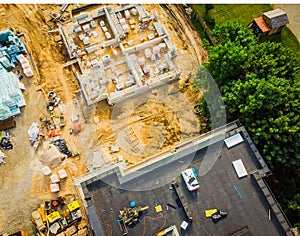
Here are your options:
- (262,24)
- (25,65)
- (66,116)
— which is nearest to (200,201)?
(66,116)

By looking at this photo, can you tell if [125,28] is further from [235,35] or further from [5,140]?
[5,140]

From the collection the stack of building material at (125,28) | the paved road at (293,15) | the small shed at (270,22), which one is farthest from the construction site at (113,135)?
the paved road at (293,15)

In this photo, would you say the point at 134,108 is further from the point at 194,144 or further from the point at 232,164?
the point at 232,164

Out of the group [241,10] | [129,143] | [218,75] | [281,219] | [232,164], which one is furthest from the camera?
[241,10]

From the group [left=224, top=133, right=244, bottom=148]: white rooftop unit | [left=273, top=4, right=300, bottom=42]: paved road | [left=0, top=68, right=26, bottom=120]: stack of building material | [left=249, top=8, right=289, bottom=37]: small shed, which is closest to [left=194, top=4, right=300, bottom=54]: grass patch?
[left=273, top=4, right=300, bottom=42]: paved road

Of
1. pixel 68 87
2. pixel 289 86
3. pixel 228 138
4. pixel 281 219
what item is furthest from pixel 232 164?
pixel 68 87

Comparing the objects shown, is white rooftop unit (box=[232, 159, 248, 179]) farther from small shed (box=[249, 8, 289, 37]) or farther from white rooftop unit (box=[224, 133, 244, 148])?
small shed (box=[249, 8, 289, 37])
